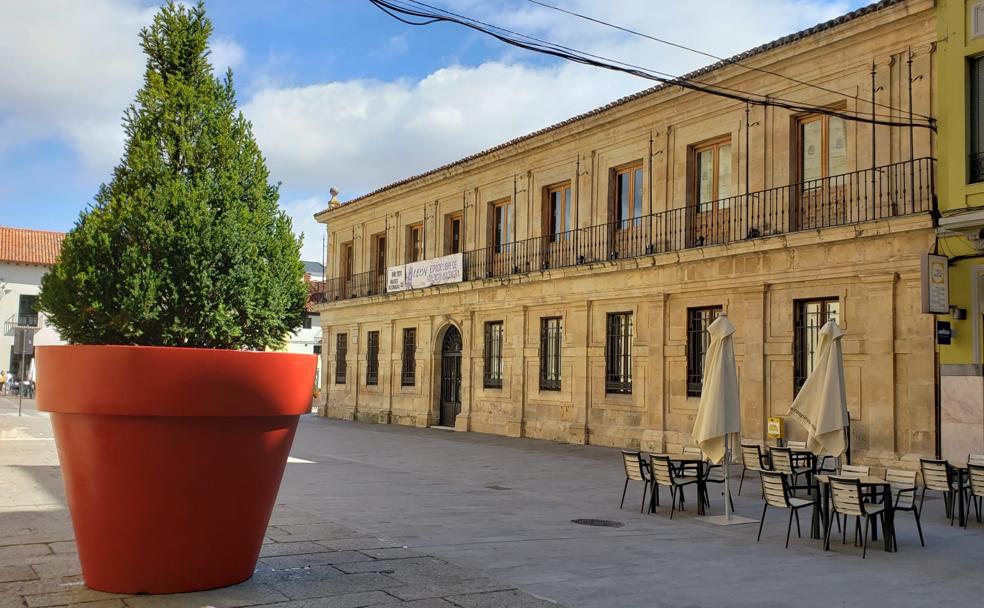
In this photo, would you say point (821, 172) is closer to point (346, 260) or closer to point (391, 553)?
point (391, 553)

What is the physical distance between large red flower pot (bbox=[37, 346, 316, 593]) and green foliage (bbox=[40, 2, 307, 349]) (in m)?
7.13

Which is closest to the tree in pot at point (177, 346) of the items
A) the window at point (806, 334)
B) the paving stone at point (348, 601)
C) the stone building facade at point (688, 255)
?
the paving stone at point (348, 601)

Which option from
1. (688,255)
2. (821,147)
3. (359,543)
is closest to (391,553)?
(359,543)

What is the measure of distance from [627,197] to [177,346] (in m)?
11.3

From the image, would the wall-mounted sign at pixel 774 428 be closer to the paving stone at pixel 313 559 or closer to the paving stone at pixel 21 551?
the paving stone at pixel 313 559

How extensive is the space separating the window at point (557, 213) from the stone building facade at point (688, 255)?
62 mm

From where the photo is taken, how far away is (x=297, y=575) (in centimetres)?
629

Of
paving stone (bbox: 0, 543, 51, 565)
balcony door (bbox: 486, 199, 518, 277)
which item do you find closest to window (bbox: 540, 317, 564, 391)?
balcony door (bbox: 486, 199, 518, 277)

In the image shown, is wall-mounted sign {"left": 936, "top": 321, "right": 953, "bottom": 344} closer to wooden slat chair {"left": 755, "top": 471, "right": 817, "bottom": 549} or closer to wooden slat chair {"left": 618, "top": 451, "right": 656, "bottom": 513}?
wooden slat chair {"left": 618, "top": 451, "right": 656, "bottom": 513}

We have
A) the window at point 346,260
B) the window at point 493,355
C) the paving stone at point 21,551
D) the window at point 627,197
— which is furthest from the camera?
the window at point 346,260

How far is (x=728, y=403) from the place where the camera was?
34.2ft

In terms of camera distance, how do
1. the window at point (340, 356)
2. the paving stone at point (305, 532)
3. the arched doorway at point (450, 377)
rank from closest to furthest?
the paving stone at point (305, 532)
the arched doorway at point (450, 377)
the window at point (340, 356)

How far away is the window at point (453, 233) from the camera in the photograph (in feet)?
89.0

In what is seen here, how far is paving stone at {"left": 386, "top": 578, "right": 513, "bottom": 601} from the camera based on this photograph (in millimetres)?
5879
